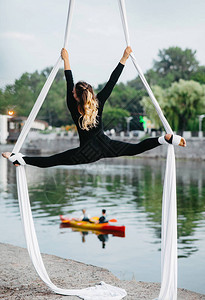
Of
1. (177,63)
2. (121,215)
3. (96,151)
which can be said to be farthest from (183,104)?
(96,151)

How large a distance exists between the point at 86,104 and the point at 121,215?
9.03 m

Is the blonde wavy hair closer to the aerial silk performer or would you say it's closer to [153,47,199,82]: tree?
the aerial silk performer

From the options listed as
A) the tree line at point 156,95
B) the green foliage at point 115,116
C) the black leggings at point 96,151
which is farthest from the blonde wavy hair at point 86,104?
the green foliage at point 115,116

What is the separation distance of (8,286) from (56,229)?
6330 millimetres

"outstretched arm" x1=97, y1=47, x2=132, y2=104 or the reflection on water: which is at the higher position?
"outstretched arm" x1=97, y1=47, x2=132, y2=104

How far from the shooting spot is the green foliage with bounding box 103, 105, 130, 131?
34750 millimetres

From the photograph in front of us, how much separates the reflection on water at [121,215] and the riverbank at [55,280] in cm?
194

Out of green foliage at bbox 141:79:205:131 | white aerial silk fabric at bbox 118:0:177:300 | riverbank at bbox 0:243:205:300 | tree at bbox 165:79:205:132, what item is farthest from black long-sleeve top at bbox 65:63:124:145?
tree at bbox 165:79:205:132

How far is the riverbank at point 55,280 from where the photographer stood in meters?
3.70

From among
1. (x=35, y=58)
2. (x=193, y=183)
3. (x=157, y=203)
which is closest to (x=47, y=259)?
(x=157, y=203)

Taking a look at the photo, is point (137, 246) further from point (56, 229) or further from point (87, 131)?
point (87, 131)

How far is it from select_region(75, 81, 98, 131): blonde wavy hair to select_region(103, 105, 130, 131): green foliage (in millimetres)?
30185

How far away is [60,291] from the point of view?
358 centimetres

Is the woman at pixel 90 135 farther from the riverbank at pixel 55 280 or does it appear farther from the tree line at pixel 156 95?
the tree line at pixel 156 95
